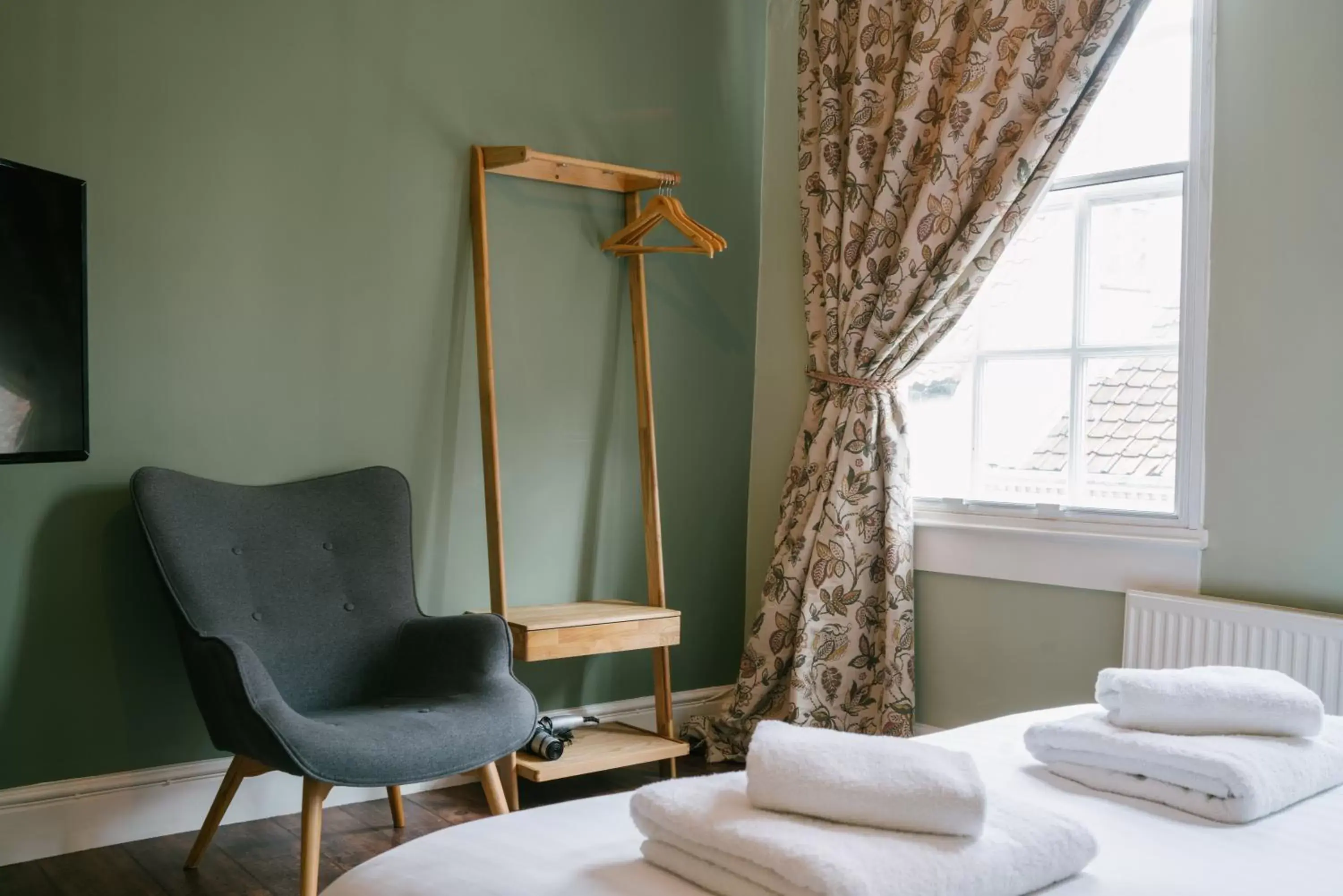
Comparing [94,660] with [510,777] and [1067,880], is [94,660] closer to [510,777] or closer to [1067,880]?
[510,777]

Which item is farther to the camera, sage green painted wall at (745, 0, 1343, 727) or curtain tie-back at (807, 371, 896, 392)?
curtain tie-back at (807, 371, 896, 392)

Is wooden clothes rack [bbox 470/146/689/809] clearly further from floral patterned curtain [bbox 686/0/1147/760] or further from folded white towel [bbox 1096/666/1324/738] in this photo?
folded white towel [bbox 1096/666/1324/738]

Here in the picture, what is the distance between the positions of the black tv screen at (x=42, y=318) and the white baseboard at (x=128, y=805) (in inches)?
34.8

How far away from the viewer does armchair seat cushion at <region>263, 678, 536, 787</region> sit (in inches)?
86.0

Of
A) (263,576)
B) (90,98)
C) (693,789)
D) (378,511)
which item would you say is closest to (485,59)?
(90,98)

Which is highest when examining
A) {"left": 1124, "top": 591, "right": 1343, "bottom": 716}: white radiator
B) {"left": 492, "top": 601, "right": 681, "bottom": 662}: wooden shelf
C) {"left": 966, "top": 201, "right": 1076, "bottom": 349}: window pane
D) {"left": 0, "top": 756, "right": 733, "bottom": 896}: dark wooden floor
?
{"left": 966, "top": 201, "right": 1076, "bottom": 349}: window pane

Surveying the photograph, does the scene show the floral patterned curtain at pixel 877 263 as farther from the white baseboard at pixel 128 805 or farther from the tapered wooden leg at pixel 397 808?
the white baseboard at pixel 128 805

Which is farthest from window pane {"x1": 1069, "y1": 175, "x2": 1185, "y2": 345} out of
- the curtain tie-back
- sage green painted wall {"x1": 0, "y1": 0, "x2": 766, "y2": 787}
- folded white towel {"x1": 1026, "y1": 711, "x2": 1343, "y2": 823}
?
folded white towel {"x1": 1026, "y1": 711, "x2": 1343, "y2": 823}

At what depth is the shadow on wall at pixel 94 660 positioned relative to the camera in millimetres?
2578

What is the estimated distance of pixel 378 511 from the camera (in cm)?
292

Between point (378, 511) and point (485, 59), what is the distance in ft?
4.34

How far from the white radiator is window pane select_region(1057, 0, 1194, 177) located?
1.14m

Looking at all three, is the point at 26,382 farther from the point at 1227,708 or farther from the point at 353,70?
the point at 1227,708

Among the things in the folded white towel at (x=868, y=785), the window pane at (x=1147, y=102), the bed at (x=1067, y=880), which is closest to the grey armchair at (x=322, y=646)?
the bed at (x=1067, y=880)
